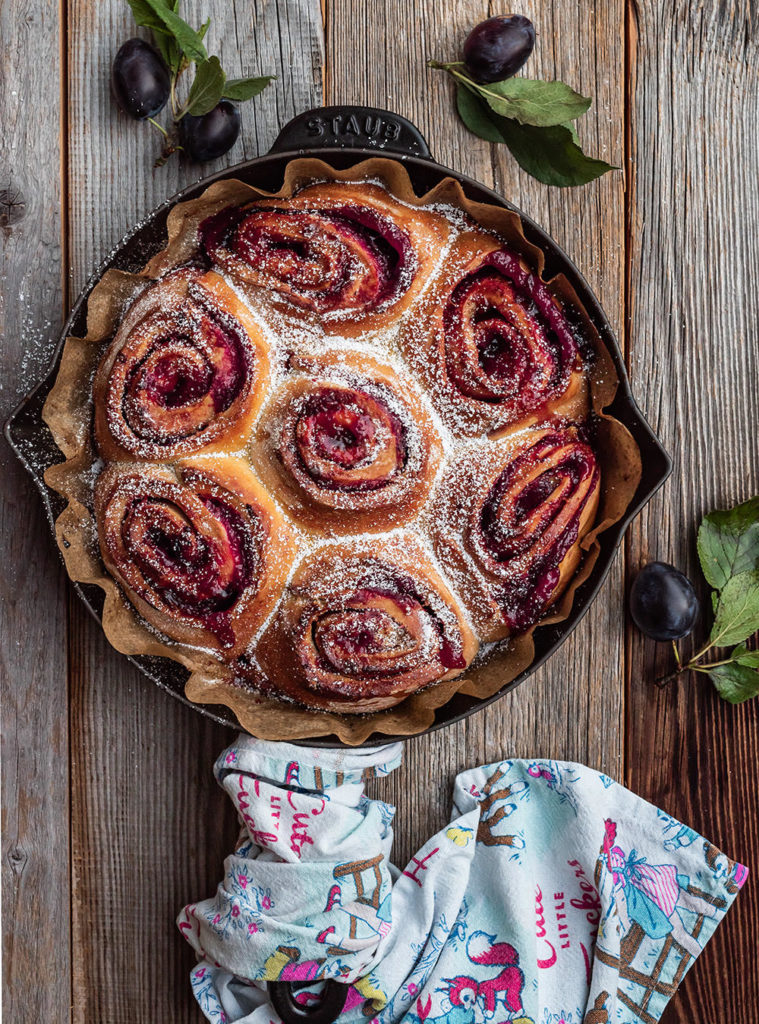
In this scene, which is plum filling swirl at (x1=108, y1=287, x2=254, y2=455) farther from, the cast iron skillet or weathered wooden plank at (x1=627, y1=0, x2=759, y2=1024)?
weathered wooden plank at (x1=627, y1=0, x2=759, y2=1024)

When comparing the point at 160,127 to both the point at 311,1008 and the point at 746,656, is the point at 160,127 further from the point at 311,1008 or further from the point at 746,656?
the point at 311,1008

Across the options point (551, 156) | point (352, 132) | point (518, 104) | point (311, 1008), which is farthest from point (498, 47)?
point (311, 1008)

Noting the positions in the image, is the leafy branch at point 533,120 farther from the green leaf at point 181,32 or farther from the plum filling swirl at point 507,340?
the green leaf at point 181,32

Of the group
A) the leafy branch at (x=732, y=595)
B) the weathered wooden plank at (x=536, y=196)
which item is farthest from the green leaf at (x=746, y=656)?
the weathered wooden plank at (x=536, y=196)

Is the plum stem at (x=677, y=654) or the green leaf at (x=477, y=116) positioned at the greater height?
the green leaf at (x=477, y=116)

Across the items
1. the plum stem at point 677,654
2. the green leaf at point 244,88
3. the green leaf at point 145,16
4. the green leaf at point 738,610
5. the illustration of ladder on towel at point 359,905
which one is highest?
the green leaf at point 145,16

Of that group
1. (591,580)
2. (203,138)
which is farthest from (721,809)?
(203,138)

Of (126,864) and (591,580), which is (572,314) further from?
(126,864)
